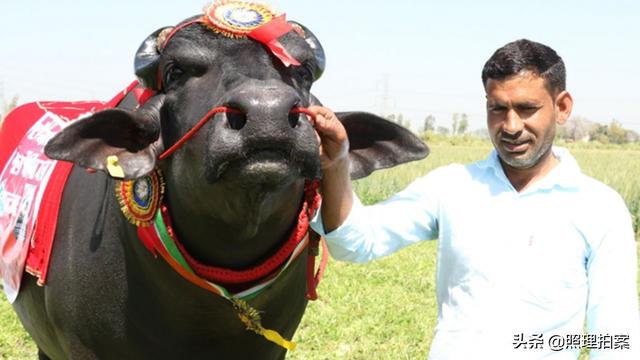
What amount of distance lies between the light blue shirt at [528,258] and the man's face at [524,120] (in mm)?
88

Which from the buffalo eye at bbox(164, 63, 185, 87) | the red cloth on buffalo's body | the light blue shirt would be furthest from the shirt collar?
the red cloth on buffalo's body

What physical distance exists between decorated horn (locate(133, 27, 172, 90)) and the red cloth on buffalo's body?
43cm

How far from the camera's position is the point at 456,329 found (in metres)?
2.27

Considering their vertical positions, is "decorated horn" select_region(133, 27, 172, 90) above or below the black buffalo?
above

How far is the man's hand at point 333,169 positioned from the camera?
1.94 meters

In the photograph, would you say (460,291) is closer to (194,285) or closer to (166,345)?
(194,285)

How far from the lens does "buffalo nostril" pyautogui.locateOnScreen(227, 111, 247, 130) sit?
6.16 ft

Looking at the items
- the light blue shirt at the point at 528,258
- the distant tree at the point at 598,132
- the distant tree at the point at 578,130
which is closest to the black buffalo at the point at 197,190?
the light blue shirt at the point at 528,258

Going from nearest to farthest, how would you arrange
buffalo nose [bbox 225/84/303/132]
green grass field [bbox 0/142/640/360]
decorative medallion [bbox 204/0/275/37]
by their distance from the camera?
1. buffalo nose [bbox 225/84/303/132]
2. decorative medallion [bbox 204/0/275/37]
3. green grass field [bbox 0/142/640/360]

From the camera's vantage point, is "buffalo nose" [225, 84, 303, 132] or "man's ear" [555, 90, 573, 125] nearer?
"buffalo nose" [225, 84, 303, 132]

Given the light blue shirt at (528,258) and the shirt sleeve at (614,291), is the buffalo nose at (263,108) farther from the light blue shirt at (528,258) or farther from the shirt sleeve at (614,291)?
the shirt sleeve at (614,291)

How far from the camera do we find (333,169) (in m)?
2.06

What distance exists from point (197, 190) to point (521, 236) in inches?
38.0

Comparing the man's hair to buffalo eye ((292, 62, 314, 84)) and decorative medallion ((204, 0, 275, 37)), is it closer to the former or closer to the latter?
buffalo eye ((292, 62, 314, 84))
